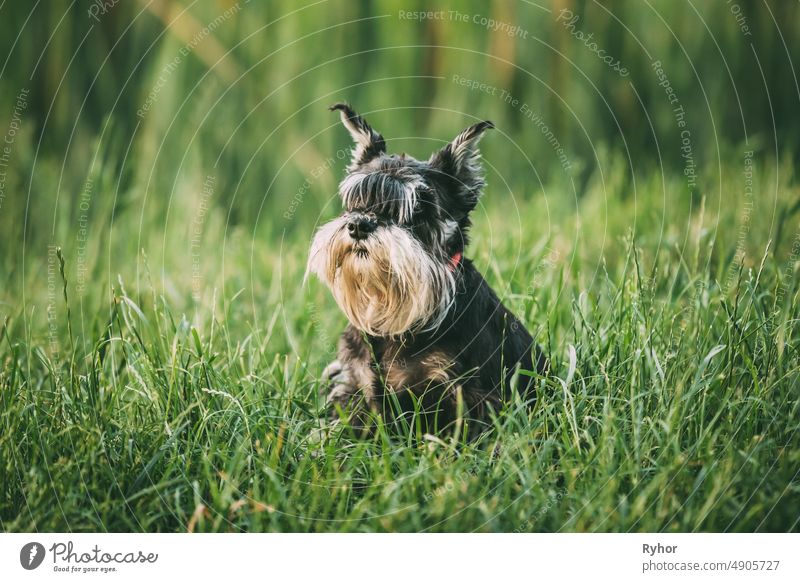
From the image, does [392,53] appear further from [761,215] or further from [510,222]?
[761,215]

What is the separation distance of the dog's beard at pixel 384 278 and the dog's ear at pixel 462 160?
59 centimetres

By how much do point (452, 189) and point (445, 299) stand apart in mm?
745

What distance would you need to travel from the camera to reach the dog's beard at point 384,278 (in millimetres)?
4695

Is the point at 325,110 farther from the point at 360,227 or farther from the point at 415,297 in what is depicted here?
the point at 415,297

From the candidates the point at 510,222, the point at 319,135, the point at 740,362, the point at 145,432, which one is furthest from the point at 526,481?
the point at 319,135

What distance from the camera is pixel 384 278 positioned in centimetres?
483

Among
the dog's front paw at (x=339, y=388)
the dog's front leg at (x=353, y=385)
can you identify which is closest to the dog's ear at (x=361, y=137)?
the dog's front leg at (x=353, y=385)

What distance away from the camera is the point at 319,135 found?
8.27 metres

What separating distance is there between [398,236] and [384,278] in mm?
302

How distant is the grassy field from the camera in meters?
4.35

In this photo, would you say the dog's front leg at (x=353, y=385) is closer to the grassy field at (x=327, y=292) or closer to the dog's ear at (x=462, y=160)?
the grassy field at (x=327, y=292)
